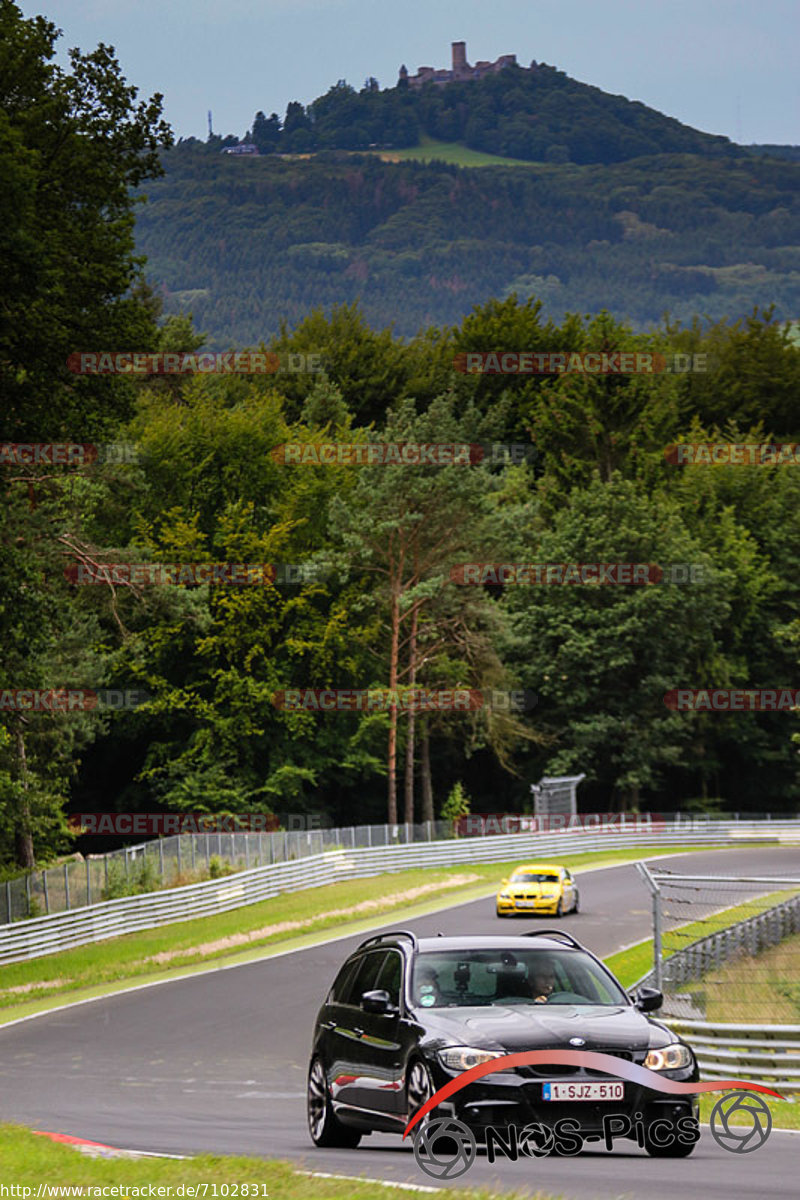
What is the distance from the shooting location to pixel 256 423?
73.1m

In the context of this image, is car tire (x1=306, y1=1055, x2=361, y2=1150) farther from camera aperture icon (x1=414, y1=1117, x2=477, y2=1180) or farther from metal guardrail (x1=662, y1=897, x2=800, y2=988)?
metal guardrail (x1=662, y1=897, x2=800, y2=988)

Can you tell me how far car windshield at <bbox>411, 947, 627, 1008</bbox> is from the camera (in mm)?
10766

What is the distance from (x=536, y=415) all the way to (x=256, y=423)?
21.6 m

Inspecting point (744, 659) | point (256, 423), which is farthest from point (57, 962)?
point (744, 659)

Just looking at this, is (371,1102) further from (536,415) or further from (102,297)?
(536,415)

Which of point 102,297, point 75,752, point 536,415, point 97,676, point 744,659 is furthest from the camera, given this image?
point 536,415

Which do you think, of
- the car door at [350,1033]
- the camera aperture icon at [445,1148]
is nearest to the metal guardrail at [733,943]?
the car door at [350,1033]

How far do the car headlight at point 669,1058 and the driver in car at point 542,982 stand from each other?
1.03 meters

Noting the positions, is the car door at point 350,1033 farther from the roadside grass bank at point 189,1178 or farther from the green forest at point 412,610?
the green forest at point 412,610

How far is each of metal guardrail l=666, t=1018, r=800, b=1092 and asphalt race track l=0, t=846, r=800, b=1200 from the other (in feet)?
13.4

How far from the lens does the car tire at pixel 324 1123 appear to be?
1166 cm

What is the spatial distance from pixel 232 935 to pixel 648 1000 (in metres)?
28.8

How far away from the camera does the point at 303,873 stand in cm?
5009

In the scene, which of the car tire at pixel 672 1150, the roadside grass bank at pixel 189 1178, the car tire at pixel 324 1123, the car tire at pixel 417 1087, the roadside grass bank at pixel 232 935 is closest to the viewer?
the roadside grass bank at pixel 189 1178
